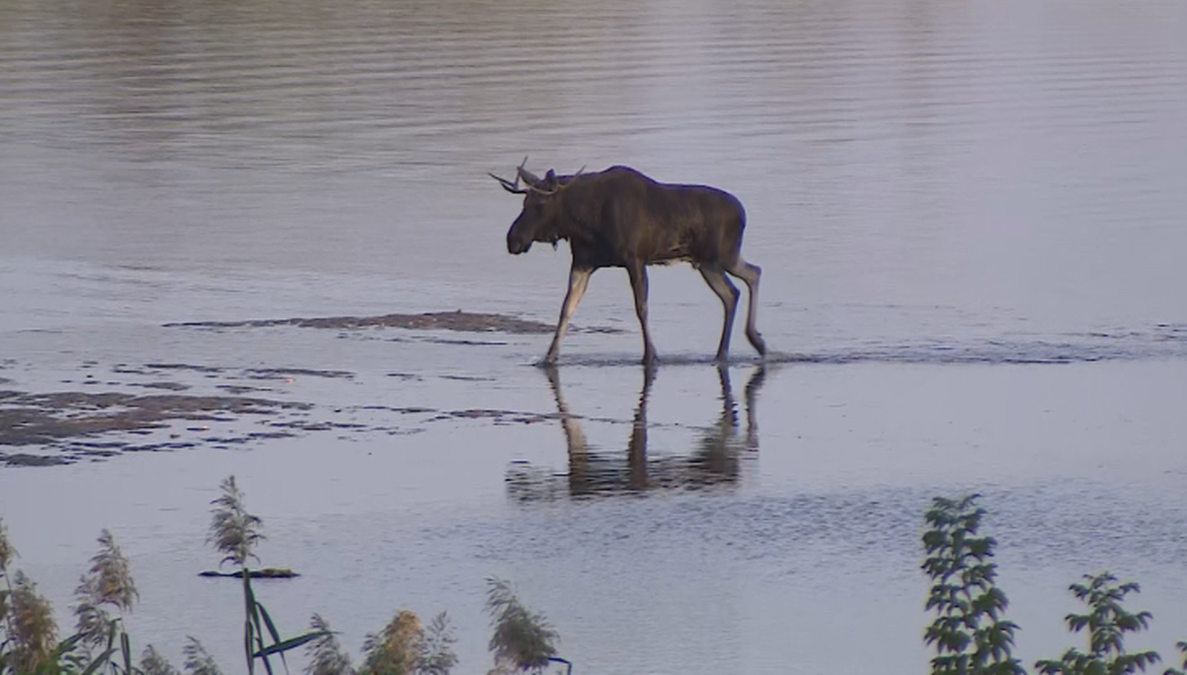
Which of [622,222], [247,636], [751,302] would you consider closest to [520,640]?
[247,636]

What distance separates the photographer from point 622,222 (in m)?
18.1

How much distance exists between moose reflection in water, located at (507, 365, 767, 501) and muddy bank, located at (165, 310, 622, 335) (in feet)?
11.3

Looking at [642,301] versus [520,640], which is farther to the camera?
[642,301]

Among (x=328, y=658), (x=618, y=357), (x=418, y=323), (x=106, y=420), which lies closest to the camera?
(x=328, y=658)

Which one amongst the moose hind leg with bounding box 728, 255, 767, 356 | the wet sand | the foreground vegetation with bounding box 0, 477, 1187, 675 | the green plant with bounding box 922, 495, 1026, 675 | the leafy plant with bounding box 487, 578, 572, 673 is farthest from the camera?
the moose hind leg with bounding box 728, 255, 767, 356

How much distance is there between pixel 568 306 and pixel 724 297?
123 cm

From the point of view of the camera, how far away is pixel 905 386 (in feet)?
56.2

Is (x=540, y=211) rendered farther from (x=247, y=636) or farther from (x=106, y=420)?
Answer: (x=247, y=636)

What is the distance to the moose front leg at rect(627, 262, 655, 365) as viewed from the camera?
17.9m

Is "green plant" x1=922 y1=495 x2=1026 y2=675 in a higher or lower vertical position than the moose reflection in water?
lower

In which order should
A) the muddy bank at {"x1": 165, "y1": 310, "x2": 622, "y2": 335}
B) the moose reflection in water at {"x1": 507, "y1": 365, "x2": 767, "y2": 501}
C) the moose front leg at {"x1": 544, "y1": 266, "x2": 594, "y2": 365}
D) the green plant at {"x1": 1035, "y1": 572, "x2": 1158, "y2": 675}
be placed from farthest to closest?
the muddy bank at {"x1": 165, "y1": 310, "x2": 622, "y2": 335}, the moose front leg at {"x1": 544, "y1": 266, "x2": 594, "y2": 365}, the moose reflection in water at {"x1": 507, "y1": 365, "x2": 767, "y2": 501}, the green plant at {"x1": 1035, "y1": 572, "x2": 1158, "y2": 675}

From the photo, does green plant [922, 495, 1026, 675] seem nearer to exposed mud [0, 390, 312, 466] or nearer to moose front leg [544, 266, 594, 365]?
exposed mud [0, 390, 312, 466]

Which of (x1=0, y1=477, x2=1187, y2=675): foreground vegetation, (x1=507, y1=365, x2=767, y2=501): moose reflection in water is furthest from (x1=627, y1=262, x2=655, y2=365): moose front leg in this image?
(x1=0, y1=477, x2=1187, y2=675): foreground vegetation

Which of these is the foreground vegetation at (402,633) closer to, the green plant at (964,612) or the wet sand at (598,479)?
the green plant at (964,612)
